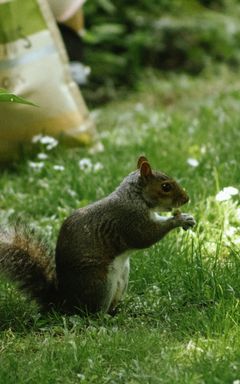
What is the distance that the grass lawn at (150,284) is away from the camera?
2996 millimetres

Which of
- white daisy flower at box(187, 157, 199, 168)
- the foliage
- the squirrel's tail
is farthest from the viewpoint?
the foliage

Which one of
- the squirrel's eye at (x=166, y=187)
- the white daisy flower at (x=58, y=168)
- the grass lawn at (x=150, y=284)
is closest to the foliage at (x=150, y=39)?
the grass lawn at (x=150, y=284)

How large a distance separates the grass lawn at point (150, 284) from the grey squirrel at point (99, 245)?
0.10 metres

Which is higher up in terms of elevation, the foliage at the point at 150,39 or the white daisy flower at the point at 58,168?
Result: the white daisy flower at the point at 58,168

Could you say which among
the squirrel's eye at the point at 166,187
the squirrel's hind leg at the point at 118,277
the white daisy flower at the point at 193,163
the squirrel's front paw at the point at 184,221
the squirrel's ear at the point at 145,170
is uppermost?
the squirrel's ear at the point at 145,170

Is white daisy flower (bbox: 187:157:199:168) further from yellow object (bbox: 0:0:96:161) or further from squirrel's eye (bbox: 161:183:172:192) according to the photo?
squirrel's eye (bbox: 161:183:172:192)

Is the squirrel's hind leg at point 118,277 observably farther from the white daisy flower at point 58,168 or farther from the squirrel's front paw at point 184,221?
the white daisy flower at point 58,168

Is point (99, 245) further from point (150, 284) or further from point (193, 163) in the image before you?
point (193, 163)

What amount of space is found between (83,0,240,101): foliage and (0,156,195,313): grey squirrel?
5.07 metres

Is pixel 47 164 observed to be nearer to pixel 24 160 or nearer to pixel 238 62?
pixel 24 160

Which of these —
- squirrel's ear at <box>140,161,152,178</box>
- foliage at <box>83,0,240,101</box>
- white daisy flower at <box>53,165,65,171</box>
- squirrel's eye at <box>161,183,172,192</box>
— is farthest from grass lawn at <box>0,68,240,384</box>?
foliage at <box>83,0,240,101</box>

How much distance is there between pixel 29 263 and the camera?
3.60 meters

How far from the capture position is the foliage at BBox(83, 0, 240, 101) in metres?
8.95

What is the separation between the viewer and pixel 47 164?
18.0 ft
